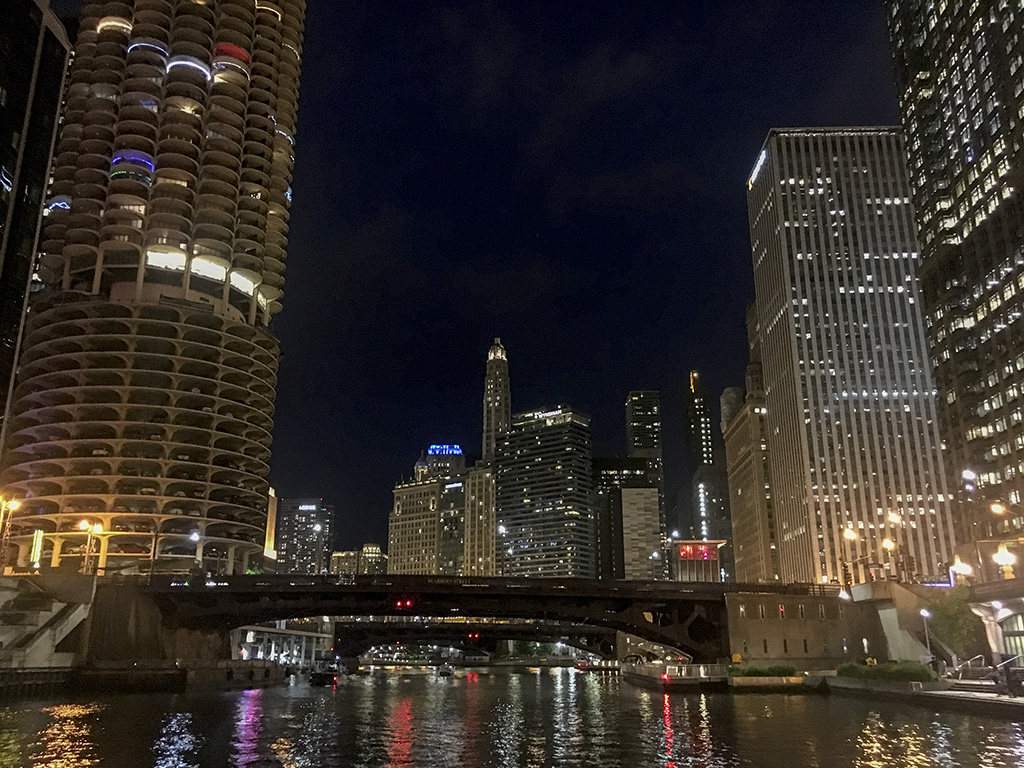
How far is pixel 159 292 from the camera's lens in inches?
5586

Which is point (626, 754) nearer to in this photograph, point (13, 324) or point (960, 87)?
point (13, 324)

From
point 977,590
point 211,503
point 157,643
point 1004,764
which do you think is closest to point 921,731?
point 1004,764

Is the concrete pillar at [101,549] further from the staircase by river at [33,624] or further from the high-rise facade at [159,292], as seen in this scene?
the staircase by river at [33,624]

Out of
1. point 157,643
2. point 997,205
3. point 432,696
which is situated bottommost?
point 432,696

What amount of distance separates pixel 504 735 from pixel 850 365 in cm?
15765

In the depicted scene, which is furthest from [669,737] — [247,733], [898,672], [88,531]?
[88,531]

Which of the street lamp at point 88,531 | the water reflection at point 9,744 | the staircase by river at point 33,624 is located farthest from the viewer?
the street lamp at point 88,531

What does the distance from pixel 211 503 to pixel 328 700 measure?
60123mm

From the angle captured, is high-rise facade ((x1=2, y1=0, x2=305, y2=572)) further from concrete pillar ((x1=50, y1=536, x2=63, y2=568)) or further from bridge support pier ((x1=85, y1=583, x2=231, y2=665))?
bridge support pier ((x1=85, y1=583, x2=231, y2=665))

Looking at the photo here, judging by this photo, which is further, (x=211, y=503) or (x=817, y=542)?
(x=817, y=542)

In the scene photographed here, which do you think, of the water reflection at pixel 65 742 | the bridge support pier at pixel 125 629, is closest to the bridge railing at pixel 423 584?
the bridge support pier at pixel 125 629

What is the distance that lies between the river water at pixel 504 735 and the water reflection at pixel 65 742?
0.30 feet

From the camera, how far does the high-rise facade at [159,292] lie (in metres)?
128

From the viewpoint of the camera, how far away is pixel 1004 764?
33.6 metres
